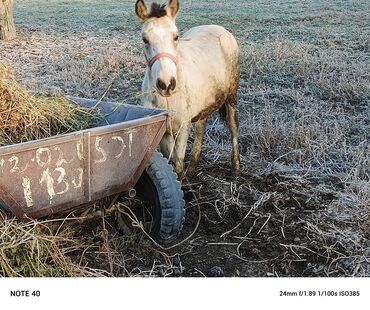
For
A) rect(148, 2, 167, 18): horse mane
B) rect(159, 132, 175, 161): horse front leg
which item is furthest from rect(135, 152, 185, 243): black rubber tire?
rect(148, 2, 167, 18): horse mane

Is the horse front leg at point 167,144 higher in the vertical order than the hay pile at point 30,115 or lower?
lower

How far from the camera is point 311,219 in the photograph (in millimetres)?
3102

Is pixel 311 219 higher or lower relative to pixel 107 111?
lower

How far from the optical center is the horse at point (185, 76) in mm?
3020

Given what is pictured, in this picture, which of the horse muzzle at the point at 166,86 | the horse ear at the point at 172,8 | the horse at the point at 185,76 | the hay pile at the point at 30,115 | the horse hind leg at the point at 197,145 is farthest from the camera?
the horse hind leg at the point at 197,145

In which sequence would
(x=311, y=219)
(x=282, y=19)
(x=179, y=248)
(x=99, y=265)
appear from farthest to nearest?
(x=282, y=19) < (x=311, y=219) < (x=179, y=248) < (x=99, y=265)

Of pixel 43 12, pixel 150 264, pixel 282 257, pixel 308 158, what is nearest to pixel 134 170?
pixel 150 264

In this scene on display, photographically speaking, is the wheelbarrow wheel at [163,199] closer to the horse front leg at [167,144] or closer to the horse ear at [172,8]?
the horse front leg at [167,144]

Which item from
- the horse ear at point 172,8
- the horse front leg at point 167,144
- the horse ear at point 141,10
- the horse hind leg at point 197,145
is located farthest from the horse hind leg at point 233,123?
the horse ear at point 141,10

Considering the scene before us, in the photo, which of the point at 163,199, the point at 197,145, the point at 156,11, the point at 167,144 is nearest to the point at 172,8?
the point at 156,11

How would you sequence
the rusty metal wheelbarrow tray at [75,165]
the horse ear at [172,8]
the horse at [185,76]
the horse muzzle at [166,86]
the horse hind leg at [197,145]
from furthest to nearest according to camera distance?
1. the horse hind leg at [197,145]
2. the horse ear at [172,8]
3. the horse at [185,76]
4. the horse muzzle at [166,86]
5. the rusty metal wheelbarrow tray at [75,165]
